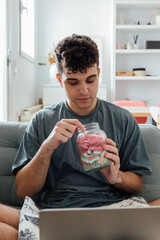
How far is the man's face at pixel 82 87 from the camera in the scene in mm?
1171

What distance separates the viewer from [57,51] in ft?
4.13

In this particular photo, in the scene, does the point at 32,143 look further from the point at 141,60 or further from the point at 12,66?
the point at 141,60

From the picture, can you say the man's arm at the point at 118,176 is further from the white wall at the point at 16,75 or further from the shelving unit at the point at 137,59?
the shelving unit at the point at 137,59

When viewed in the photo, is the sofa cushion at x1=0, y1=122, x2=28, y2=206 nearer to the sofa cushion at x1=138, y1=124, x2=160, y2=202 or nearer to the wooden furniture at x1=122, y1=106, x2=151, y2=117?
the sofa cushion at x1=138, y1=124, x2=160, y2=202

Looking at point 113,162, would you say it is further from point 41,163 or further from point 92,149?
point 41,163

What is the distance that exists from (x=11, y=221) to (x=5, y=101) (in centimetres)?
229

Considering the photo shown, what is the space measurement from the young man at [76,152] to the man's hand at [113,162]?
0.02m

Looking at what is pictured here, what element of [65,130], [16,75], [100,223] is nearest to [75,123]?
[65,130]

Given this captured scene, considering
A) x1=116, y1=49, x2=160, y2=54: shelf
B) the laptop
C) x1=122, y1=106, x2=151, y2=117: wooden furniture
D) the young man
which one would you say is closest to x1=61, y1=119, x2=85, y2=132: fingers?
the young man

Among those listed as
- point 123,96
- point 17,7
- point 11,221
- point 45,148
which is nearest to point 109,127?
point 45,148

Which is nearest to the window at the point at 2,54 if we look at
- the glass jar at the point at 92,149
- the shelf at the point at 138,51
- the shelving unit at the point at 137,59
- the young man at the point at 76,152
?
the young man at the point at 76,152

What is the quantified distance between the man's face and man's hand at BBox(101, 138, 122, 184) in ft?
0.84

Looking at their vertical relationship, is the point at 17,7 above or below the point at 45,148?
above

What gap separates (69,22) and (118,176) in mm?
4571
